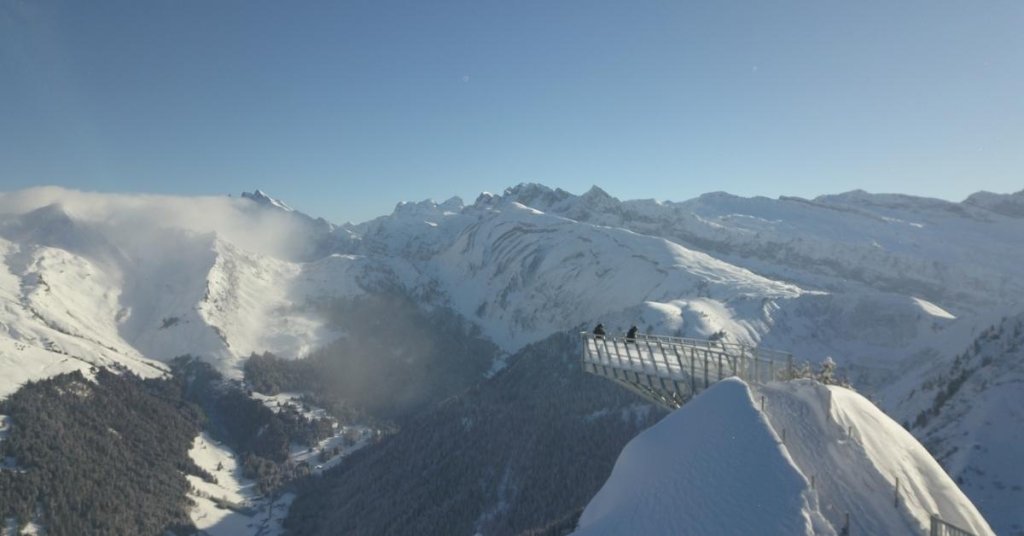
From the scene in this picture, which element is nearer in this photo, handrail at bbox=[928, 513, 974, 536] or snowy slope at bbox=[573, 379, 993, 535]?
snowy slope at bbox=[573, 379, 993, 535]

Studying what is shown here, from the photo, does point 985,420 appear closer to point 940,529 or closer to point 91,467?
point 940,529

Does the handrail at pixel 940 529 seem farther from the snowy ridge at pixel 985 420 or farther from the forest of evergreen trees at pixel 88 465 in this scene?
the forest of evergreen trees at pixel 88 465

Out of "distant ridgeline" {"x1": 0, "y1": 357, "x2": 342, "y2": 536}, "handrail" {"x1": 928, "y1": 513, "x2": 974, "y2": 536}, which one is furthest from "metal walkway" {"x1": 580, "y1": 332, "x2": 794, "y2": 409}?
"distant ridgeline" {"x1": 0, "y1": 357, "x2": 342, "y2": 536}

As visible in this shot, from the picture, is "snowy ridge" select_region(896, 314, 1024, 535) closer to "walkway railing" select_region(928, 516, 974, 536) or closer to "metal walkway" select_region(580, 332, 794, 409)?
"metal walkway" select_region(580, 332, 794, 409)

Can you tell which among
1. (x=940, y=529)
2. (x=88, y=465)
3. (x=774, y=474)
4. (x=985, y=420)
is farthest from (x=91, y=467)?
(x=940, y=529)

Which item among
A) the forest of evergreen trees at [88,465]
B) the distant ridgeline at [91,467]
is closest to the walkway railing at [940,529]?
the distant ridgeline at [91,467]

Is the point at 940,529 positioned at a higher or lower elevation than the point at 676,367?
lower
